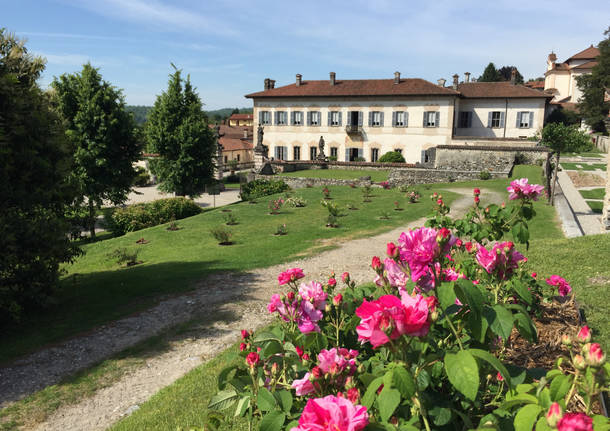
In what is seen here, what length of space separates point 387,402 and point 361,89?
42387 mm

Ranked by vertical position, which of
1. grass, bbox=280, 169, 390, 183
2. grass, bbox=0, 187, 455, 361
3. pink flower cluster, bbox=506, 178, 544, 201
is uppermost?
pink flower cluster, bbox=506, 178, 544, 201

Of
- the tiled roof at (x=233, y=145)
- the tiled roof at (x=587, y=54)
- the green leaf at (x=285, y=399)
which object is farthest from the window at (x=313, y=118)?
the tiled roof at (x=587, y=54)

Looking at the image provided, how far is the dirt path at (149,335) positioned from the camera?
17.6 feet

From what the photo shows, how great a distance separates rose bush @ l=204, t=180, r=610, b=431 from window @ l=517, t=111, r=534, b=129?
137 ft

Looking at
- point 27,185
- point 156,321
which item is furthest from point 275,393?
point 27,185

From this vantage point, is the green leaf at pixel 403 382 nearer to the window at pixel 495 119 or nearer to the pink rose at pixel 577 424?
the pink rose at pixel 577 424

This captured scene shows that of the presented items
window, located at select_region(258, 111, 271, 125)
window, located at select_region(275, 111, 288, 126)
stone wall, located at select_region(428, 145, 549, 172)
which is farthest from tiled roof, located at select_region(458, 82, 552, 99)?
window, located at select_region(258, 111, 271, 125)

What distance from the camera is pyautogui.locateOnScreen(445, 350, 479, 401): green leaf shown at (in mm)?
1592

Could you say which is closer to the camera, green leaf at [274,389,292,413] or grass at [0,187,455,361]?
green leaf at [274,389,292,413]

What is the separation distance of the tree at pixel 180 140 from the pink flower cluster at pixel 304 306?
25.1m

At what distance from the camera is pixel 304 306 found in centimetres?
266

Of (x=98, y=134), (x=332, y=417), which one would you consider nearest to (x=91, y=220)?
(x=98, y=134)

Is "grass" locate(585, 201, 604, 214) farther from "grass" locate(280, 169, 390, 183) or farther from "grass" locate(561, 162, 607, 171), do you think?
"grass" locate(280, 169, 390, 183)

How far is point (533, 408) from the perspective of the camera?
1.55 metres
